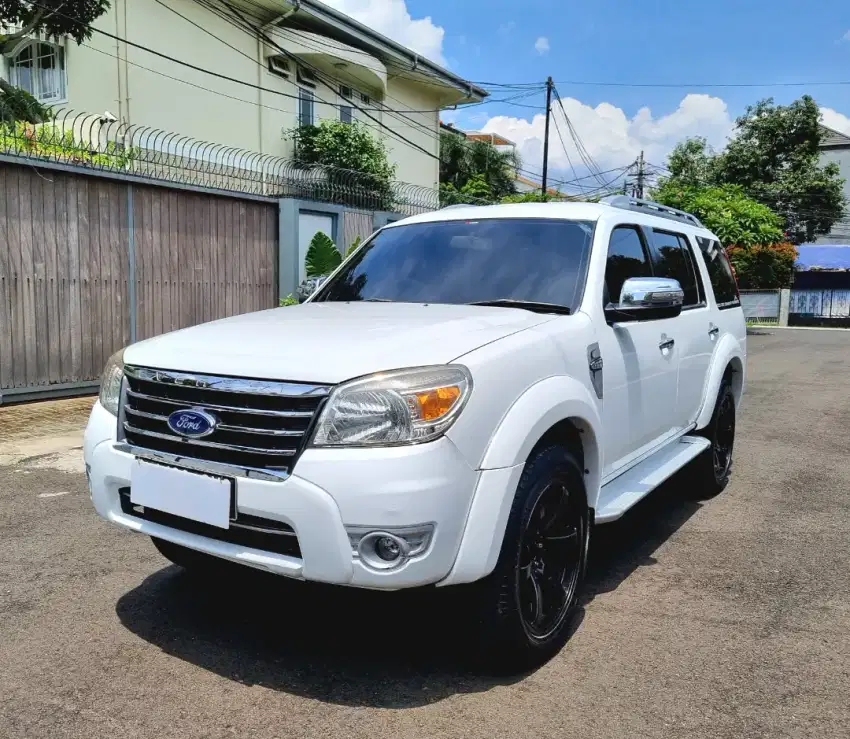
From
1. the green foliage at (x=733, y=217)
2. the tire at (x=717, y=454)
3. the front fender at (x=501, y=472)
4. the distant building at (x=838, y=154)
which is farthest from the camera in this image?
the distant building at (x=838, y=154)

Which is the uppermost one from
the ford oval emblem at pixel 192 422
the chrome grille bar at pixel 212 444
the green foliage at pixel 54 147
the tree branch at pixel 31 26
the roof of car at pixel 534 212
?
the tree branch at pixel 31 26

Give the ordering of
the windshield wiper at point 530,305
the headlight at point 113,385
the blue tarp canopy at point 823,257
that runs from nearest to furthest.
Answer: the headlight at point 113,385, the windshield wiper at point 530,305, the blue tarp canopy at point 823,257

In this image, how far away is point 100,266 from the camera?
9258mm

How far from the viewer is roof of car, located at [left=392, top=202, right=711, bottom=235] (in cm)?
402

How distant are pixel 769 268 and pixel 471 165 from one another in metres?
12.2

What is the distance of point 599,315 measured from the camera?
140 inches

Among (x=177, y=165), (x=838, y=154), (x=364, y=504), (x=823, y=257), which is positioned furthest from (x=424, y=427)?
(x=838, y=154)

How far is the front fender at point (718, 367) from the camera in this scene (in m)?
4.98

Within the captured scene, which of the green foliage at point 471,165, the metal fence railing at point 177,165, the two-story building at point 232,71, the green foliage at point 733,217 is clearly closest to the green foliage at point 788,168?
the green foliage at point 471,165

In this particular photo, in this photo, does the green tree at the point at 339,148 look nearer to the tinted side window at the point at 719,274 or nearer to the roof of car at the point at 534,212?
the tinted side window at the point at 719,274

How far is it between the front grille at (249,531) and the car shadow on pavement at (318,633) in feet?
1.57

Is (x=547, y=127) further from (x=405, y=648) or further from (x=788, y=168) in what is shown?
(x=405, y=648)

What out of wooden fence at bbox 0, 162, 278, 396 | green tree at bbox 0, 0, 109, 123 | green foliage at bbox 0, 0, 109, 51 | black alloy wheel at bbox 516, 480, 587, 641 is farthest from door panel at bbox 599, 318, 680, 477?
green foliage at bbox 0, 0, 109, 51

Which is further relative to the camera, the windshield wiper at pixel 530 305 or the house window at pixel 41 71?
the house window at pixel 41 71
